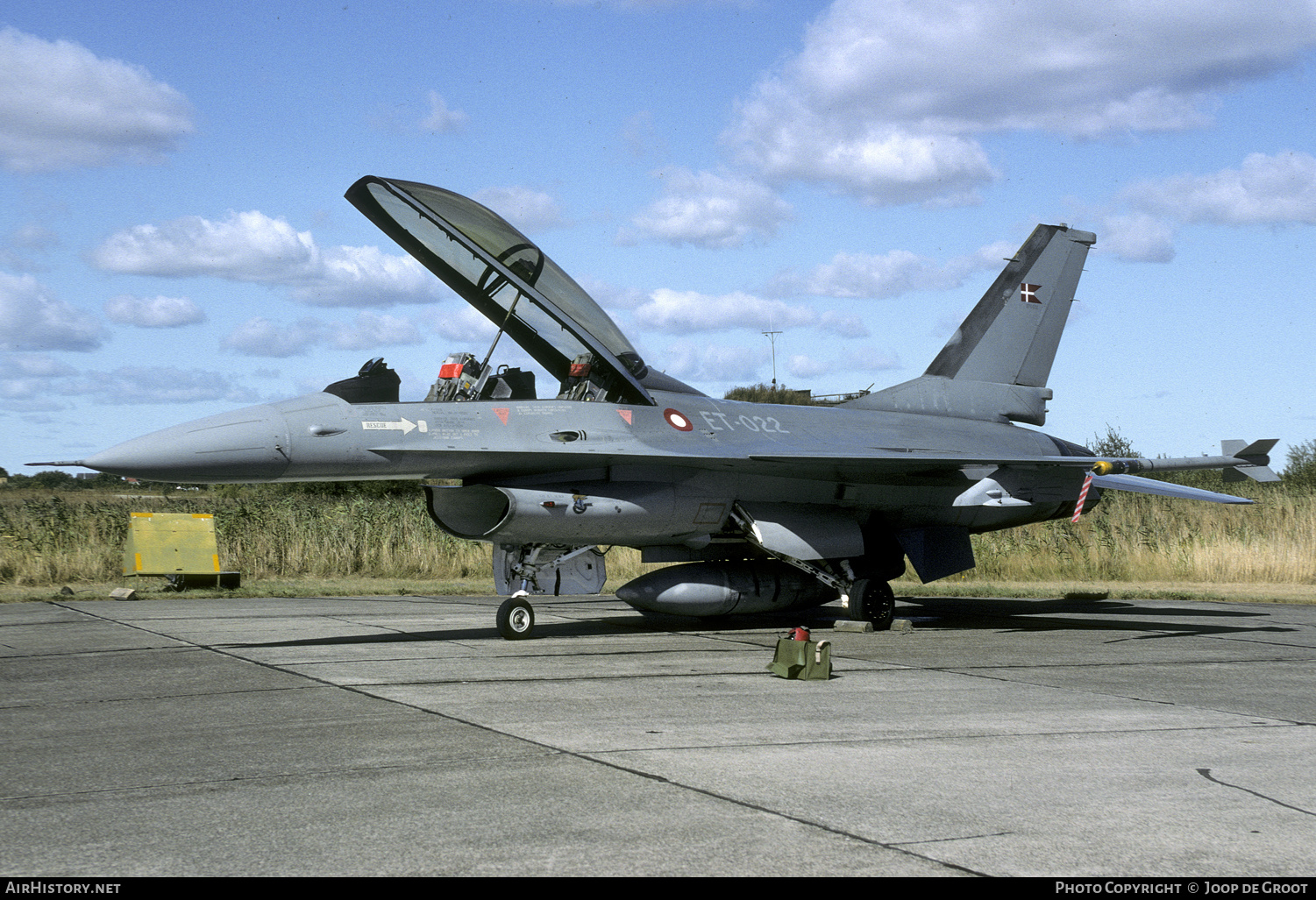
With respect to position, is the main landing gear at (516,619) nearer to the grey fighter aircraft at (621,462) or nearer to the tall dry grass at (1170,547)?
the grey fighter aircraft at (621,462)

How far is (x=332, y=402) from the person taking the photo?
34.9 feet

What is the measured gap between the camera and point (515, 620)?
11.4 meters

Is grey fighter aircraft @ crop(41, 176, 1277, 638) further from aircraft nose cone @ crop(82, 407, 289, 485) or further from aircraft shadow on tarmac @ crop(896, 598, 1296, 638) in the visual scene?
aircraft shadow on tarmac @ crop(896, 598, 1296, 638)

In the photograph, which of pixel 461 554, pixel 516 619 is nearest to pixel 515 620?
pixel 516 619

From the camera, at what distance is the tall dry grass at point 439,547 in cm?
2034

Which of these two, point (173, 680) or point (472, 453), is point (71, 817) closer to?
point (173, 680)

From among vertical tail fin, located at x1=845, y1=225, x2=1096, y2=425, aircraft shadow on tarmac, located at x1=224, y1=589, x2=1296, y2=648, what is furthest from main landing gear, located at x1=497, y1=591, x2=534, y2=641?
vertical tail fin, located at x1=845, y1=225, x2=1096, y2=425

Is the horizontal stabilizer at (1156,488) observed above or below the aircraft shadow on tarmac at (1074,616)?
above

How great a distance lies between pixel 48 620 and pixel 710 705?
940 cm

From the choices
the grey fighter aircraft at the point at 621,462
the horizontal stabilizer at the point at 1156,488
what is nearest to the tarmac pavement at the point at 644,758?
the grey fighter aircraft at the point at 621,462

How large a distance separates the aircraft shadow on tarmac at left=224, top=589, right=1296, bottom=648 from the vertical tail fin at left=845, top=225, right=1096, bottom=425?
9.16 ft

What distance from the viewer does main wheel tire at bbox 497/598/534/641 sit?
1140 centimetres

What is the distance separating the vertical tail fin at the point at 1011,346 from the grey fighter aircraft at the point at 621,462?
275 mm

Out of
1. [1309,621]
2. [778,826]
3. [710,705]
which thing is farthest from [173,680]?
[1309,621]
